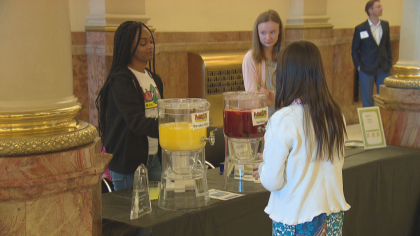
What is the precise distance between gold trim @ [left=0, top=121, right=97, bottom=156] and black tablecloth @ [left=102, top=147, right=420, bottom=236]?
42cm

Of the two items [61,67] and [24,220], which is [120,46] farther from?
[24,220]

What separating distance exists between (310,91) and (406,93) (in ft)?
6.83

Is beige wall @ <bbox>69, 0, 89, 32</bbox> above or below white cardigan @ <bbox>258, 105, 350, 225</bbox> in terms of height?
above

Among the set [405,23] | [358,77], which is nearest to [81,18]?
[405,23]

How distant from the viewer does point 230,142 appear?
2541 millimetres

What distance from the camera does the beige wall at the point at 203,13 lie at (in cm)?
523

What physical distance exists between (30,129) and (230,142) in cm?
105

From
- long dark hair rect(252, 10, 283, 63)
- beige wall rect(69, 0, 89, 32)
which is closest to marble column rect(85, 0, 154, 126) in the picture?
beige wall rect(69, 0, 89, 32)

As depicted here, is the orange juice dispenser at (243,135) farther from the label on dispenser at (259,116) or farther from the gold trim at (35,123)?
the gold trim at (35,123)

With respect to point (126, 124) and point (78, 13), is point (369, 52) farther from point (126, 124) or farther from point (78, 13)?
point (126, 124)

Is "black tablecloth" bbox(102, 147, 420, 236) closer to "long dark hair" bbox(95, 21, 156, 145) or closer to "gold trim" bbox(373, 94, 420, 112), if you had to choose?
"gold trim" bbox(373, 94, 420, 112)

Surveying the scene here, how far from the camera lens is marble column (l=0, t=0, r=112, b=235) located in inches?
69.8

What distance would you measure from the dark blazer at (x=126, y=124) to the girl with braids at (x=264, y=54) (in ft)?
3.09

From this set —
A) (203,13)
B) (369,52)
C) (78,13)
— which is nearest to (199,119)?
(78,13)
